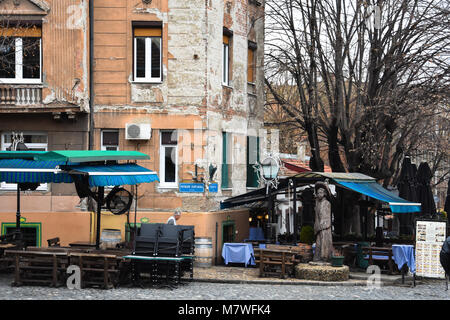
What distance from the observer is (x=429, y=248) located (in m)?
19.0

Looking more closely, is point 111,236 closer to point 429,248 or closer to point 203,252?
point 203,252

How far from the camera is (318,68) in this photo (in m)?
26.4

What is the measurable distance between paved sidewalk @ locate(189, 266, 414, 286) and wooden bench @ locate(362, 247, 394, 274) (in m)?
0.45

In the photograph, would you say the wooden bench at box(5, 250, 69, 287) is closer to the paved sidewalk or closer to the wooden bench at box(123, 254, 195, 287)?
the wooden bench at box(123, 254, 195, 287)

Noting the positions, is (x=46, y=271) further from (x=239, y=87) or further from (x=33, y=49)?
(x=239, y=87)

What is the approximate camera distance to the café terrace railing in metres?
22.5

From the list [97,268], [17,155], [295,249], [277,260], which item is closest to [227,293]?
[97,268]

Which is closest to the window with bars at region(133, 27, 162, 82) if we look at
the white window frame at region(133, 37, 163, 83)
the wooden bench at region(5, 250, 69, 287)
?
the white window frame at region(133, 37, 163, 83)

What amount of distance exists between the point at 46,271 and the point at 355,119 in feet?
41.7

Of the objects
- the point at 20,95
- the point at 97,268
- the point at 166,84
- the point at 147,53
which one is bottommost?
the point at 97,268

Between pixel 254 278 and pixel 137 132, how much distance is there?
648 centimetres

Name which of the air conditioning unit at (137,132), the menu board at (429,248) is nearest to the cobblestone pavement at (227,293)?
the menu board at (429,248)

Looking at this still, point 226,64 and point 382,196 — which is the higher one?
point 226,64
